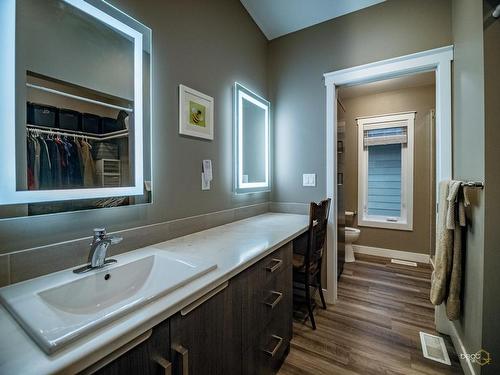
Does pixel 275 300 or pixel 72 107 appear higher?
pixel 72 107


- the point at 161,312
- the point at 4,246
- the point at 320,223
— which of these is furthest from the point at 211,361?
the point at 320,223

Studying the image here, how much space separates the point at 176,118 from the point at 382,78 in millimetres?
1789

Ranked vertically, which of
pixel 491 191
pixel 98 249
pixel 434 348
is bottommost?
pixel 434 348

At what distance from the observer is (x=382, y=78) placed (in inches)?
80.4

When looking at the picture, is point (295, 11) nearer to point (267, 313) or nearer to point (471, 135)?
point (471, 135)

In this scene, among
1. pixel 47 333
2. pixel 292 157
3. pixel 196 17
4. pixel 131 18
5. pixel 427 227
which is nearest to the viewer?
pixel 47 333

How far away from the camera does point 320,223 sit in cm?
187

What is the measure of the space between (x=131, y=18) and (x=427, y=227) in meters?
4.01

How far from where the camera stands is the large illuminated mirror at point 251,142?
80.0 inches

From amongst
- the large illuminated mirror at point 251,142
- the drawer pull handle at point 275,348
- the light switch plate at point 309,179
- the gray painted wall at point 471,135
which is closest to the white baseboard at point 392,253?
the gray painted wall at point 471,135

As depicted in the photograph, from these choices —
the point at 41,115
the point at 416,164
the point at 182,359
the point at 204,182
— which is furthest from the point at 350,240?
the point at 41,115

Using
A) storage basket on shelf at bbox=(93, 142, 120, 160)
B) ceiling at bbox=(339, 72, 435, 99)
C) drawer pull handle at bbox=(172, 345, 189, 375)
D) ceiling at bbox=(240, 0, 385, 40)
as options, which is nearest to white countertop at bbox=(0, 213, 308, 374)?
drawer pull handle at bbox=(172, 345, 189, 375)

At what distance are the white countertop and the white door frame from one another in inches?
37.8

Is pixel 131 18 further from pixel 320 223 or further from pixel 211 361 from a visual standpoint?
pixel 320 223
